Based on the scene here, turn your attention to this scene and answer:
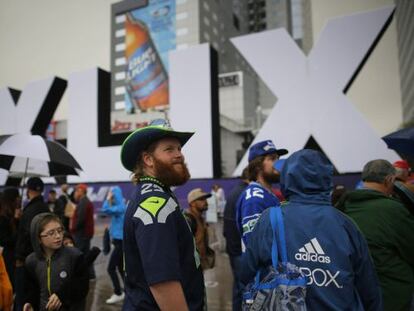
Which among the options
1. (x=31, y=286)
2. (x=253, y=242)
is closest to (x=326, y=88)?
(x=253, y=242)

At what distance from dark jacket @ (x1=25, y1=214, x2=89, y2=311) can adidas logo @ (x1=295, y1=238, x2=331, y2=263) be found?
6.52ft

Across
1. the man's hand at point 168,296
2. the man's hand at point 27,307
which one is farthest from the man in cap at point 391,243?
the man's hand at point 27,307

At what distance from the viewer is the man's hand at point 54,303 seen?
8.96 feet

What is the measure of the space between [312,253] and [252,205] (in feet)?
3.36

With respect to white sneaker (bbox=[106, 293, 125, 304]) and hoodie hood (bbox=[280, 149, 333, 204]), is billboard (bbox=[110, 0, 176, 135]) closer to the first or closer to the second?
white sneaker (bbox=[106, 293, 125, 304])

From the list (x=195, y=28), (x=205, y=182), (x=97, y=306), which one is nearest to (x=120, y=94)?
(x=195, y=28)

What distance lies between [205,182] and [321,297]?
38.7 feet

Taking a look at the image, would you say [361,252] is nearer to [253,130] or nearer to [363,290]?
[363,290]

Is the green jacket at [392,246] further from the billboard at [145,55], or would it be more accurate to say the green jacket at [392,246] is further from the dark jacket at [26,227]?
the billboard at [145,55]

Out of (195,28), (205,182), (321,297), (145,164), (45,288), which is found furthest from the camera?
(195,28)

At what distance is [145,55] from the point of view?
7738 centimetres

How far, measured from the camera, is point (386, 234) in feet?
8.39

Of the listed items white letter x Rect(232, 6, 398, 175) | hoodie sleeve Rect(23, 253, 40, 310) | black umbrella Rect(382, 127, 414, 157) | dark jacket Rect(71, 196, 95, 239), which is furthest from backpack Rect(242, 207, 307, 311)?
white letter x Rect(232, 6, 398, 175)

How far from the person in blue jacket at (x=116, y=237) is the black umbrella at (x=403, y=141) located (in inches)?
162
